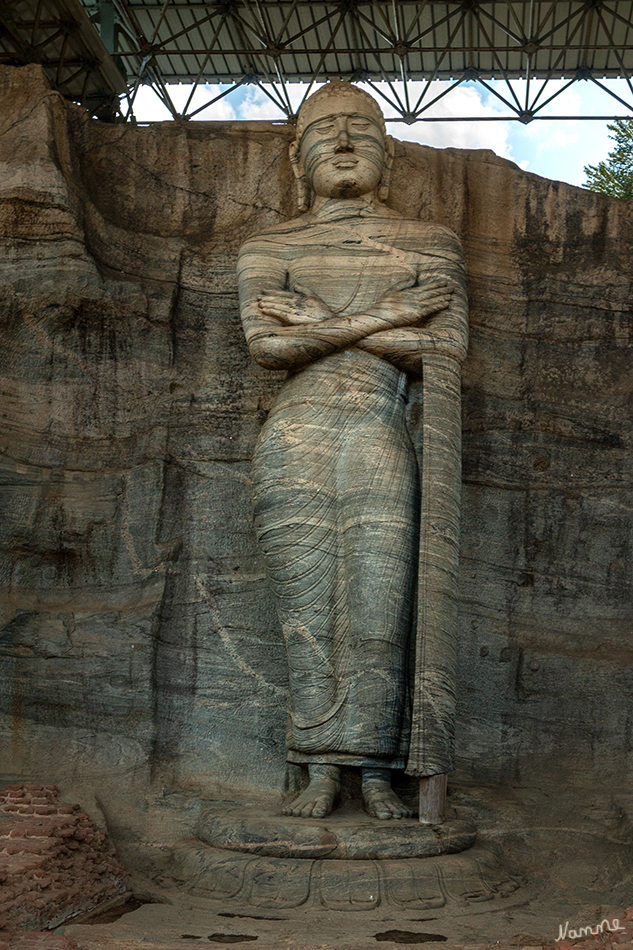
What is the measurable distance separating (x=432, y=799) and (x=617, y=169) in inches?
592

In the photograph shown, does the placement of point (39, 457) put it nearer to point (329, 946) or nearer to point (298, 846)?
point (298, 846)

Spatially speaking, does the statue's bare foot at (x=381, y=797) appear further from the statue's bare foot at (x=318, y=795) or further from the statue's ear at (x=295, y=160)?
the statue's ear at (x=295, y=160)

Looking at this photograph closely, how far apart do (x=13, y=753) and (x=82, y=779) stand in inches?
17.1

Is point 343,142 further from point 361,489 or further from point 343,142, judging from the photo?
point 361,489

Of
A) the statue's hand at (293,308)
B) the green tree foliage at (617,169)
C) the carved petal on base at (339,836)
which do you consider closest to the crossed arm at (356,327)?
the statue's hand at (293,308)

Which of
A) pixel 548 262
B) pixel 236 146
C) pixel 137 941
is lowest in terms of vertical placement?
pixel 137 941

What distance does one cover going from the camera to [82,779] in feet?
22.0

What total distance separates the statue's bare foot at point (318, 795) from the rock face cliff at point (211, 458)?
2.43 ft

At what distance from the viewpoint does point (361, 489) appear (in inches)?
248

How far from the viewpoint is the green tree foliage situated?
17859mm

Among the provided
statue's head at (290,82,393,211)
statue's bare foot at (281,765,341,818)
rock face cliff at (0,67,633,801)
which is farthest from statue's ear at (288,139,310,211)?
statue's bare foot at (281,765,341,818)

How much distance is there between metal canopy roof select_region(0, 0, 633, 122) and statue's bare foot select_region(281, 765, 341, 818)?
7.85 metres

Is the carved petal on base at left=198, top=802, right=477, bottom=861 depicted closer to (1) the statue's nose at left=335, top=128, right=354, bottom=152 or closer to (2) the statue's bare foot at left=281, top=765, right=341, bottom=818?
(2) the statue's bare foot at left=281, top=765, right=341, bottom=818

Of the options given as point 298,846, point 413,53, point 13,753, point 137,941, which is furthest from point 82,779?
point 413,53
